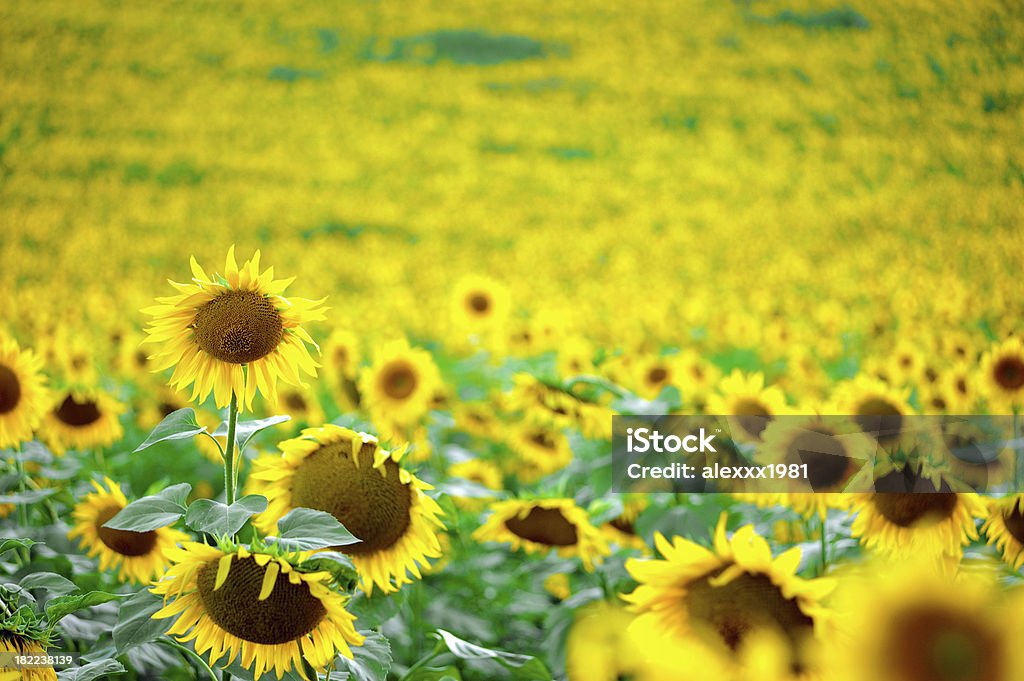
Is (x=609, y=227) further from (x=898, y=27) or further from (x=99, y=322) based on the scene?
(x=99, y=322)

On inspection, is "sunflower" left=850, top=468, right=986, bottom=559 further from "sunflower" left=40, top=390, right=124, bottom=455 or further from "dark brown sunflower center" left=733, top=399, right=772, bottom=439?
"sunflower" left=40, top=390, right=124, bottom=455

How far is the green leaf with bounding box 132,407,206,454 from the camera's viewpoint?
602mm

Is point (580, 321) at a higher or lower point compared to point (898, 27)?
lower

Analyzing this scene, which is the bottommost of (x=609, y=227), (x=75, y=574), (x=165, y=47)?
(x=75, y=574)

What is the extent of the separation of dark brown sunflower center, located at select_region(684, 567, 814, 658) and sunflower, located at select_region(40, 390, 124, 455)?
2.76 feet

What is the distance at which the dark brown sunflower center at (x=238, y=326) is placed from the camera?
0.65 m

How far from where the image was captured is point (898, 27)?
160 cm

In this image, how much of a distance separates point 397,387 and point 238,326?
26.5 inches

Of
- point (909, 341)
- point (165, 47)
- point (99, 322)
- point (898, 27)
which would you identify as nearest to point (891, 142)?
point (898, 27)

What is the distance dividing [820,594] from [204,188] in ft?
5.49

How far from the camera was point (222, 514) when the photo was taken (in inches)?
22.3

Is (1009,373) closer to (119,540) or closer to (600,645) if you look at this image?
(600,645)

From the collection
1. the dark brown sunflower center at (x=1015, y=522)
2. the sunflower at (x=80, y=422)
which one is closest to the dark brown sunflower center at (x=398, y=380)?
the sunflower at (x=80, y=422)

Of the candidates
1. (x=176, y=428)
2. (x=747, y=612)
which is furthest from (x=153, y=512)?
(x=747, y=612)
